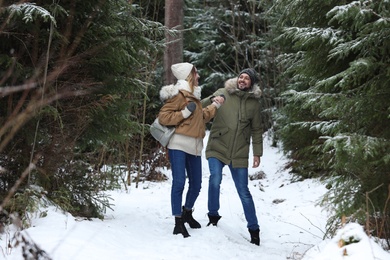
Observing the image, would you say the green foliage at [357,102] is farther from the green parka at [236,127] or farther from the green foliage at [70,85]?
the green foliage at [70,85]

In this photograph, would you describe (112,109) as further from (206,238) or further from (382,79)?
(382,79)

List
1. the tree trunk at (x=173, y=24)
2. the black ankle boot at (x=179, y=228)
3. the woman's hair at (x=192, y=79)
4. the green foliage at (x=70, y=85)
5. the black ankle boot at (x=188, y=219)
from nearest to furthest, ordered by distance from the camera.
A: the green foliage at (x=70, y=85) → the black ankle boot at (x=179, y=228) → the woman's hair at (x=192, y=79) → the black ankle boot at (x=188, y=219) → the tree trunk at (x=173, y=24)

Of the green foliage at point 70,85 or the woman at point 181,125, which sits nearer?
the green foliage at point 70,85

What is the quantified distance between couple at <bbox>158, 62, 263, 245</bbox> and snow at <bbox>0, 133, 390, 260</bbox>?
0.35m

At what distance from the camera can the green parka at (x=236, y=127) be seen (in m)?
5.90

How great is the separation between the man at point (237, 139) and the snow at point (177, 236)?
38 cm

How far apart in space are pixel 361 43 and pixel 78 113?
3.05m

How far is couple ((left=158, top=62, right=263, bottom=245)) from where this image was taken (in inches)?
217

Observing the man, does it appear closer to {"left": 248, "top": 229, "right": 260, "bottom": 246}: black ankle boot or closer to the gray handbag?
{"left": 248, "top": 229, "right": 260, "bottom": 246}: black ankle boot

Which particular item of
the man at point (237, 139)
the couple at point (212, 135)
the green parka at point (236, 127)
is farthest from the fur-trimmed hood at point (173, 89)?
the green parka at point (236, 127)

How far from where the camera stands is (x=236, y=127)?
5.96m

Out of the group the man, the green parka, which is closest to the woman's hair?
the man

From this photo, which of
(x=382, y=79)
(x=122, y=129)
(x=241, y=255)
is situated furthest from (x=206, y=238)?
(x=382, y=79)

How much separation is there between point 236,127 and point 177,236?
5.00 feet
